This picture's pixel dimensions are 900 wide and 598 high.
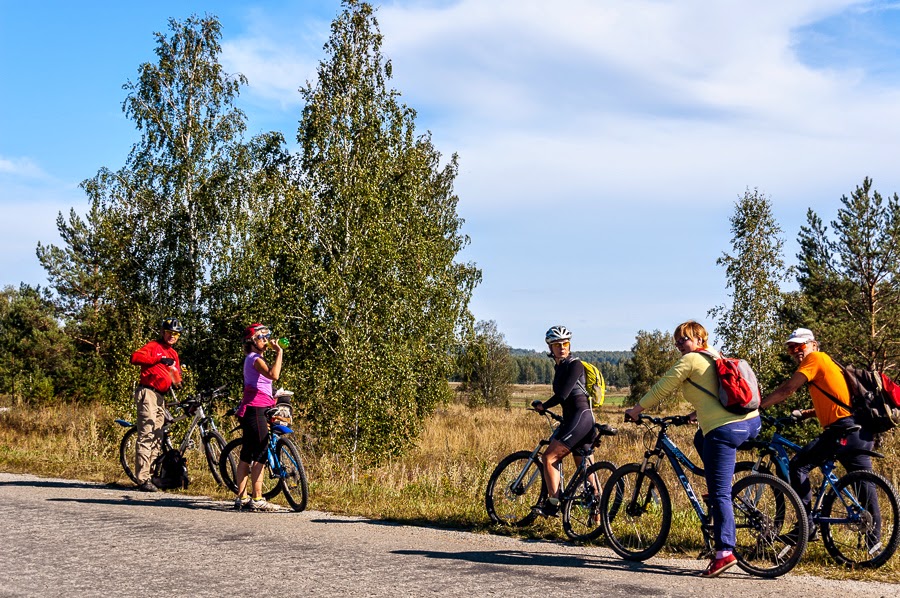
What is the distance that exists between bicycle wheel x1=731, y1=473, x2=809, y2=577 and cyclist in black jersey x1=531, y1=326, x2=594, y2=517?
163cm

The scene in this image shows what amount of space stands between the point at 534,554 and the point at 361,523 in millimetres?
2255

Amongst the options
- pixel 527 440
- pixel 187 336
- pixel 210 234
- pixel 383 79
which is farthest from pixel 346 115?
pixel 527 440

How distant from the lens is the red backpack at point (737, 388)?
648cm

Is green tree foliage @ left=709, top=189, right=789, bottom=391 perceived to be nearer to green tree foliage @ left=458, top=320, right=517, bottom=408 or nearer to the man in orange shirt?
green tree foliage @ left=458, top=320, right=517, bottom=408

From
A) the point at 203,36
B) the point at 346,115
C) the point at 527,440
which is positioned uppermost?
the point at 203,36

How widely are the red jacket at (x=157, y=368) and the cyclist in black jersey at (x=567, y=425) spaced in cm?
589

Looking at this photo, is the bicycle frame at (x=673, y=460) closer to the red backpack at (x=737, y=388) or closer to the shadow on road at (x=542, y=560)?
the shadow on road at (x=542, y=560)

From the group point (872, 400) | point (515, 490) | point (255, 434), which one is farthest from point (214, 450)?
point (872, 400)

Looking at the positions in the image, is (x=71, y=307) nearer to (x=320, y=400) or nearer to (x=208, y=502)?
(x=320, y=400)

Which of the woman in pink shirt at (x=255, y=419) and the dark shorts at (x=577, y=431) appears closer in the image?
the dark shorts at (x=577, y=431)

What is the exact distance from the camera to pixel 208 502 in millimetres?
10047

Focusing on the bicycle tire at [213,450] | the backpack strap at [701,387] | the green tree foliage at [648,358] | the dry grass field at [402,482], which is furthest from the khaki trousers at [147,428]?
the green tree foliage at [648,358]

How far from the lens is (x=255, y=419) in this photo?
9.54 meters

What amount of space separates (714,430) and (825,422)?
Answer: 1240 mm
